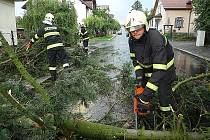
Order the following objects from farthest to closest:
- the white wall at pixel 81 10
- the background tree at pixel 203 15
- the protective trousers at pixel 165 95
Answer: the white wall at pixel 81 10, the background tree at pixel 203 15, the protective trousers at pixel 165 95

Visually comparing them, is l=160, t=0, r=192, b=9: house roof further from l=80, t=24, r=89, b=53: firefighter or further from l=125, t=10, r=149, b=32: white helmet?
l=125, t=10, r=149, b=32: white helmet

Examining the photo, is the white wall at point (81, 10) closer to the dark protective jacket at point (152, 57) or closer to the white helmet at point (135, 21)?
the dark protective jacket at point (152, 57)

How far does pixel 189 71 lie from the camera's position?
24.8 feet

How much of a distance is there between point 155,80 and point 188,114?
1034 millimetres

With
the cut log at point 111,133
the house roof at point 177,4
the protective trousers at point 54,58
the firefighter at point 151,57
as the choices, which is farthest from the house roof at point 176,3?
the cut log at point 111,133

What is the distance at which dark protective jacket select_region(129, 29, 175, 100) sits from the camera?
10.3 feet

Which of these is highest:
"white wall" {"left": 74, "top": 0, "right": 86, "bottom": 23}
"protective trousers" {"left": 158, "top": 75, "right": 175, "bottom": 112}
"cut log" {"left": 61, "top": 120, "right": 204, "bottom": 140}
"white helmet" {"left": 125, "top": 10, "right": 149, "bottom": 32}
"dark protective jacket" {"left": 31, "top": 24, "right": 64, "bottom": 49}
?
"white wall" {"left": 74, "top": 0, "right": 86, "bottom": 23}

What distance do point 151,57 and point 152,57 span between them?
161 mm

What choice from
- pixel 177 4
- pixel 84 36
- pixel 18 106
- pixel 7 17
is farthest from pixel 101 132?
pixel 177 4

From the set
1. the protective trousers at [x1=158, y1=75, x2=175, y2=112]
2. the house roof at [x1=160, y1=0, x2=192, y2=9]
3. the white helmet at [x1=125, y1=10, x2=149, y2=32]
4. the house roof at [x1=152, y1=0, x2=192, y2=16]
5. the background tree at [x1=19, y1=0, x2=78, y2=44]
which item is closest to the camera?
the white helmet at [x1=125, y1=10, x2=149, y2=32]

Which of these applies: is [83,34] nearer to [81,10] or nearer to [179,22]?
[179,22]

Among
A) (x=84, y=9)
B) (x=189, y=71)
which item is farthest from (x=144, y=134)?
(x=84, y=9)

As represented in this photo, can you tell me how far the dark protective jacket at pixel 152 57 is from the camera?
10.3 feet

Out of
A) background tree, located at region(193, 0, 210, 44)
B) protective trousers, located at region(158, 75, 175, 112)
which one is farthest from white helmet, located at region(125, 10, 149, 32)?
background tree, located at region(193, 0, 210, 44)
